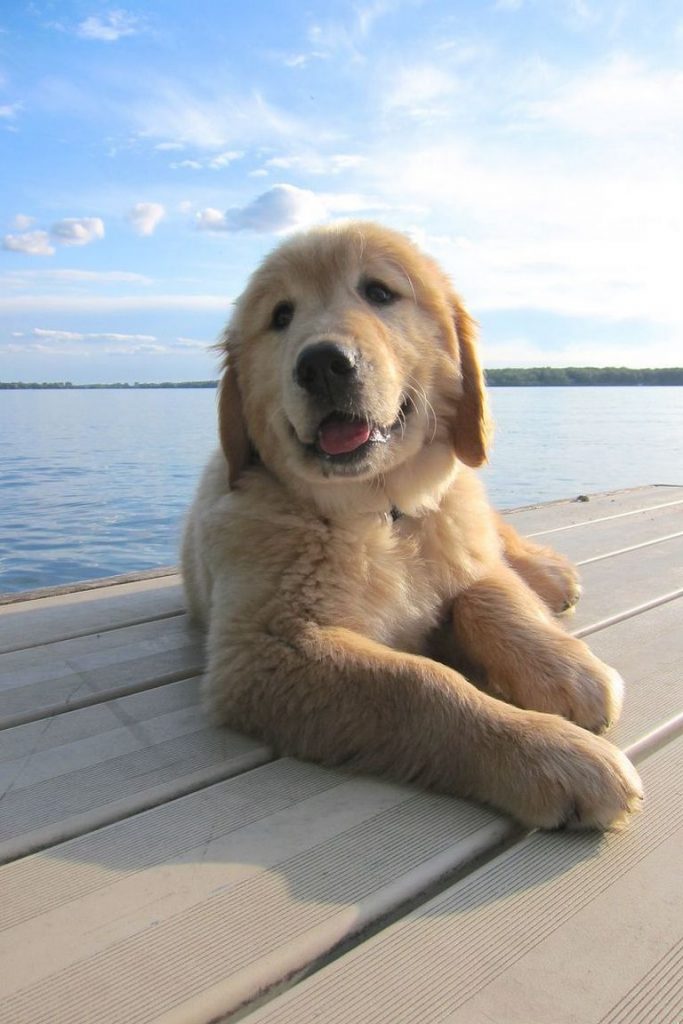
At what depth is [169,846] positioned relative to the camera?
1.31 m

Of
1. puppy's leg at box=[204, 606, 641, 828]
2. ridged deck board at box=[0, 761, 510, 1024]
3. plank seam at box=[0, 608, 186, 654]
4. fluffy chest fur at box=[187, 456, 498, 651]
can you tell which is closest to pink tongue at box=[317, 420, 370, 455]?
fluffy chest fur at box=[187, 456, 498, 651]

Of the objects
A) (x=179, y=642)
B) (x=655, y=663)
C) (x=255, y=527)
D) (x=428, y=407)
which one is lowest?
(x=179, y=642)

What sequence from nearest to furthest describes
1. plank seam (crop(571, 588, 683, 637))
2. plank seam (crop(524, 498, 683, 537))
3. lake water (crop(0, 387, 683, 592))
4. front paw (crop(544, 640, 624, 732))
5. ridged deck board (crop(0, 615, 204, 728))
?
front paw (crop(544, 640, 624, 732)) → ridged deck board (crop(0, 615, 204, 728)) → plank seam (crop(571, 588, 683, 637)) → plank seam (crop(524, 498, 683, 537)) → lake water (crop(0, 387, 683, 592))

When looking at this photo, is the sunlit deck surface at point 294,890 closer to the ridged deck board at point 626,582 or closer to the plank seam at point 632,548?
the ridged deck board at point 626,582

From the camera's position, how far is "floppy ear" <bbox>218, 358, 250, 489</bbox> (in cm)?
235

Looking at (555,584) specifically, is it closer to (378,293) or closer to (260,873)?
(378,293)

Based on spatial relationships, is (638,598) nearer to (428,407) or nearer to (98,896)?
(428,407)

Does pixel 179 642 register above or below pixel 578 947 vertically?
below

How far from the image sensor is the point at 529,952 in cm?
105

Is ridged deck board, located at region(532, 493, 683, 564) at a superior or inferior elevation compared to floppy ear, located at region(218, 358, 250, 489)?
inferior

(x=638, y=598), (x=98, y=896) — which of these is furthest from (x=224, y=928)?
(x=638, y=598)

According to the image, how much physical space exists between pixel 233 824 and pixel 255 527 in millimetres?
927

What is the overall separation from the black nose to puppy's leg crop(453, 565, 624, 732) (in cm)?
70

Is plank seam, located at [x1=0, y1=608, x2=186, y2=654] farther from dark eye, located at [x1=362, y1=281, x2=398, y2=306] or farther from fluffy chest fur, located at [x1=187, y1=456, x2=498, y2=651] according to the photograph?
dark eye, located at [x1=362, y1=281, x2=398, y2=306]
